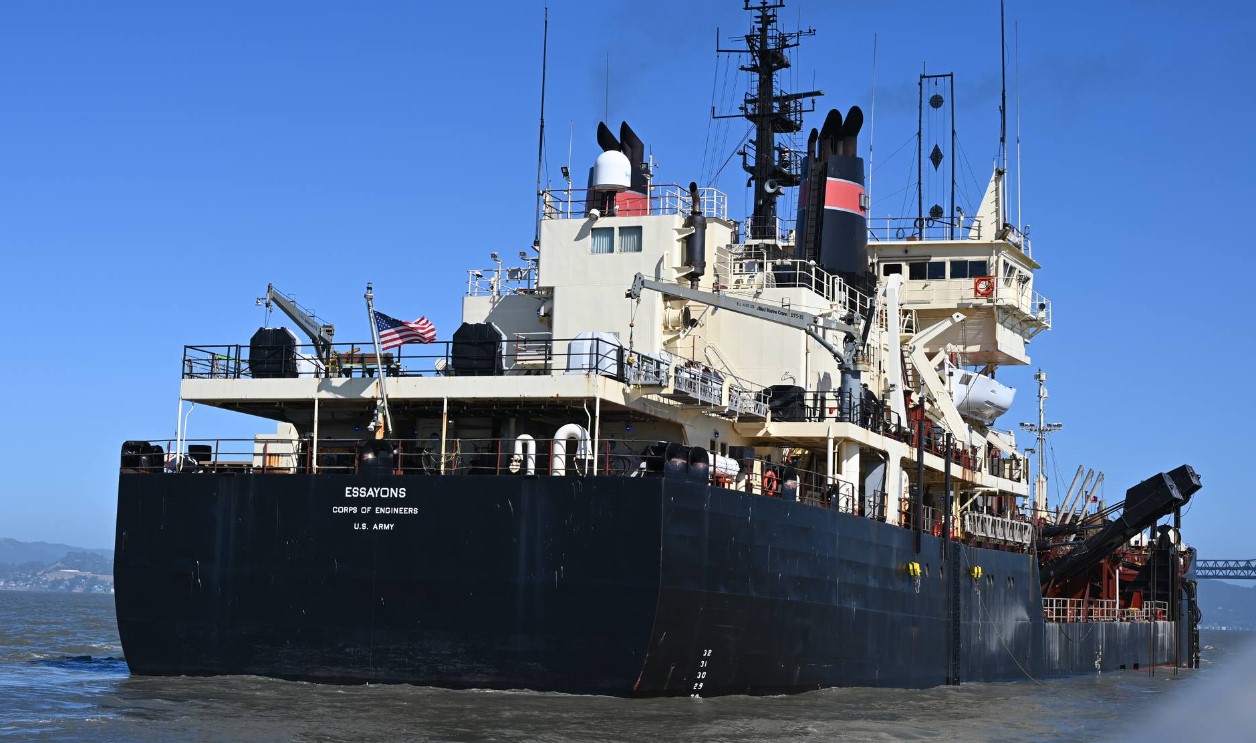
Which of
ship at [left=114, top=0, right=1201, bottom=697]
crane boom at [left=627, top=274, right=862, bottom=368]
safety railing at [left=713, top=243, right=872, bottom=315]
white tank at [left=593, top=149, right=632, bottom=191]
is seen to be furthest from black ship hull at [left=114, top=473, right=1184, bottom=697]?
white tank at [left=593, top=149, right=632, bottom=191]

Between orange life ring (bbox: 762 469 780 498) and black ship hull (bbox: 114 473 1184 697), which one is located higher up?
orange life ring (bbox: 762 469 780 498)

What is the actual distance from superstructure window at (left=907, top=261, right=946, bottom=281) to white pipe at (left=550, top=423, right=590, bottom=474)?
700 inches

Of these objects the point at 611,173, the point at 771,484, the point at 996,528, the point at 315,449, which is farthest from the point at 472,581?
the point at 996,528

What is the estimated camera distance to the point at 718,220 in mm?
33500

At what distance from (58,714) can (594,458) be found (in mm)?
8591

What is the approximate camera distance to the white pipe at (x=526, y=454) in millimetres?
24672

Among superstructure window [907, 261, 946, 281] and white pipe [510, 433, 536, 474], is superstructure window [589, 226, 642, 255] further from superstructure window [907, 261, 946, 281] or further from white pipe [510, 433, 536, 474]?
superstructure window [907, 261, 946, 281]

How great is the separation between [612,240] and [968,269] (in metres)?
13.3

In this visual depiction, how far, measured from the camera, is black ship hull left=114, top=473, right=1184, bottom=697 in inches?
940

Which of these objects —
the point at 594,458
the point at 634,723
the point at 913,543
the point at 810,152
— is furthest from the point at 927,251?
the point at 634,723

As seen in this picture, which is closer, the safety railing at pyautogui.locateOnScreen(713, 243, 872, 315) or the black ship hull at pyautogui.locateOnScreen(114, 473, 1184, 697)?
the black ship hull at pyautogui.locateOnScreen(114, 473, 1184, 697)

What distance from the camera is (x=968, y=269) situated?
135 ft

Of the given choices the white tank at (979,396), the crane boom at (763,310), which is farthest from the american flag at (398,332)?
the white tank at (979,396)

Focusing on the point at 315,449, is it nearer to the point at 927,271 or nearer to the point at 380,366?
the point at 380,366
